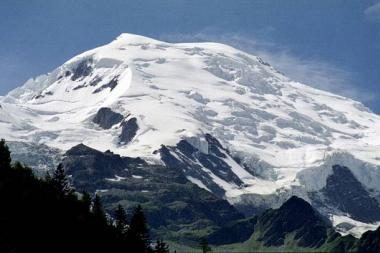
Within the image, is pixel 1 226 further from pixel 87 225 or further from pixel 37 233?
pixel 87 225

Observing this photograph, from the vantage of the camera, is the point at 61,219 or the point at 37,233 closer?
the point at 37,233

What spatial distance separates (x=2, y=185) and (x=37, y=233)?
18435mm

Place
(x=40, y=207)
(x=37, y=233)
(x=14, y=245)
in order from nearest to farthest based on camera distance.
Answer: (x=14, y=245)
(x=37, y=233)
(x=40, y=207)

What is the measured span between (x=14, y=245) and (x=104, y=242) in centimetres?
3037

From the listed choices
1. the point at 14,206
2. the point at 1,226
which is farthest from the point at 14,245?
the point at 14,206

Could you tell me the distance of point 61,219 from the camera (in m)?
195

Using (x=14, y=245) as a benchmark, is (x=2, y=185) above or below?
above

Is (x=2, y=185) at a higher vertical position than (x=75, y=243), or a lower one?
higher

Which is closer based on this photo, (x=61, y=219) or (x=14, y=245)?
(x=14, y=245)

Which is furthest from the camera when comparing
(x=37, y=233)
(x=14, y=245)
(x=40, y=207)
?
(x=40, y=207)

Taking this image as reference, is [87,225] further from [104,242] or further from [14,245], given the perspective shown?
[14,245]

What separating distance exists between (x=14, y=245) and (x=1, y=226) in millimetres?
7444

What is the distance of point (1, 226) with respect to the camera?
581ft

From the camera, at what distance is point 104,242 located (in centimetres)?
19825
